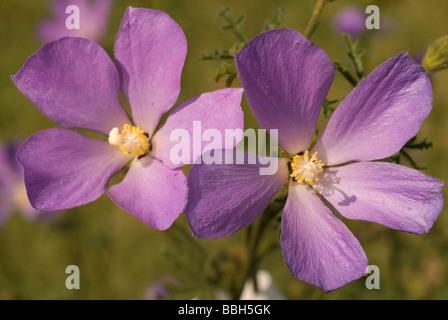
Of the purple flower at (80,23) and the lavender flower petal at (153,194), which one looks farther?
the purple flower at (80,23)

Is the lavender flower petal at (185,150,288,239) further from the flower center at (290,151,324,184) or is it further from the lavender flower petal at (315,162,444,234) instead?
the lavender flower petal at (315,162,444,234)

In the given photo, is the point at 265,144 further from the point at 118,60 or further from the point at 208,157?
the point at 118,60

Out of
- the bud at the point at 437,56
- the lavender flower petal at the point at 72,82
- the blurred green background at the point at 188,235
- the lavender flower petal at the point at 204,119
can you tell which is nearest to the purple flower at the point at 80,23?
the blurred green background at the point at 188,235

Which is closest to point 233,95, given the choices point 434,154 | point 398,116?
point 398,116

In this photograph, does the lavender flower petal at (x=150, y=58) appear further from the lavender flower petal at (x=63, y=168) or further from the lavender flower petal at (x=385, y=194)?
the lavender flower petal at (x=385, y=194)

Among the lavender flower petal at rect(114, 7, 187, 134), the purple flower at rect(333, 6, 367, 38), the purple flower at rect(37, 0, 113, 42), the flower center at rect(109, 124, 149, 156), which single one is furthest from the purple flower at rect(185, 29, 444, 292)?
the purple flower at rect(37, 0, 113, 42)
